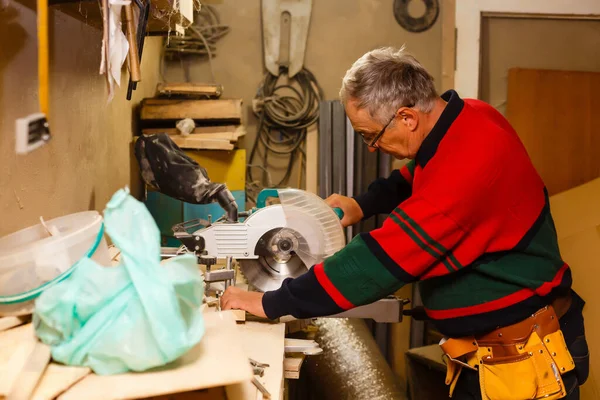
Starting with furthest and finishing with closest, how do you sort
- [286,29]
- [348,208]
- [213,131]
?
[286,29]
[213,131]
[348,208]

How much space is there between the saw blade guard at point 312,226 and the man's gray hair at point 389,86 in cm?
32

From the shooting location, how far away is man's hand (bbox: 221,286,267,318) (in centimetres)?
167

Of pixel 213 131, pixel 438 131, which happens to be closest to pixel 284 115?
pixel 213 131

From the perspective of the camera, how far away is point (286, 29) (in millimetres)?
3682

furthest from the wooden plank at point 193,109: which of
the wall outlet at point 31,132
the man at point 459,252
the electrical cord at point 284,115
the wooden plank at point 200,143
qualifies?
the wall outlet at point 31,132

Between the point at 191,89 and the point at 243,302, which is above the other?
the point at 191,89

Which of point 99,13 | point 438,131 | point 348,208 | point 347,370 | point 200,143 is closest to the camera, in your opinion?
point 438,131

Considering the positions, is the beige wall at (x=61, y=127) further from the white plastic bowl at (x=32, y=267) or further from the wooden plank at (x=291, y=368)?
the wooden plank at (x=291, y=368)

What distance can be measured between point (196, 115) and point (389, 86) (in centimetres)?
162

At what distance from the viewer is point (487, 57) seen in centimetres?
380

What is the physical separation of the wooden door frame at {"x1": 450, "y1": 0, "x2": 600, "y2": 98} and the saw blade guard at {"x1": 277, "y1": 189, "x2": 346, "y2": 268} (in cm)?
215

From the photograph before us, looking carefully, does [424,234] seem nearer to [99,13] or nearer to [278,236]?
[278,236]

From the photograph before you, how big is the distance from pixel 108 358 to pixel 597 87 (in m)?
3.52

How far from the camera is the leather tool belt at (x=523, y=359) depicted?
166cm
